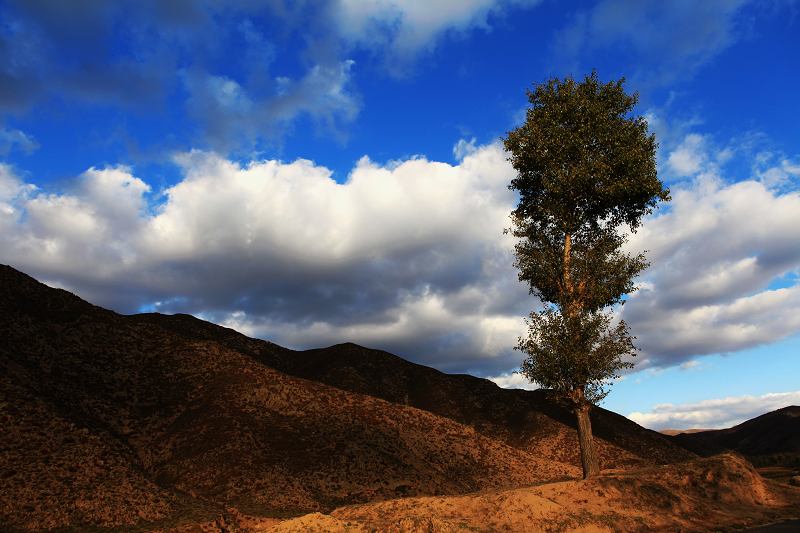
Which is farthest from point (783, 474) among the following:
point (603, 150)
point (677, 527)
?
point (603, 150)

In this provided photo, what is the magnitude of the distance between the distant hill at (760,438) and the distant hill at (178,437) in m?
55.5

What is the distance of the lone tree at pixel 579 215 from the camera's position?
29.8 metres

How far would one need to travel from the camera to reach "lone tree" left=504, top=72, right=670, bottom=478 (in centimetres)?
2980

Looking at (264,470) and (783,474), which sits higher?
(783,474)

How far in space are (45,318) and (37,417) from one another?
1767cm

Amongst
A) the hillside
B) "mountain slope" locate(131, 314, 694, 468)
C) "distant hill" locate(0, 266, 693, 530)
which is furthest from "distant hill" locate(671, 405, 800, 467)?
"distant hill" locate(0, 266, 693, 530)

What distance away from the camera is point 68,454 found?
3459cm

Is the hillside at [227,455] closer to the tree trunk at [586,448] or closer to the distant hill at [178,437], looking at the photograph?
the distant hill at [178,437]

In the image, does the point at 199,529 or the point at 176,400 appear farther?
the point at 176,400

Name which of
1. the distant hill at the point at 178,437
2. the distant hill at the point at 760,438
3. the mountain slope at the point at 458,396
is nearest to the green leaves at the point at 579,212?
the distant hill at the point at 178,437

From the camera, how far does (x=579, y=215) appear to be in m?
32.2

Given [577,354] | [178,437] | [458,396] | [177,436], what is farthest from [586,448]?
[458,396]

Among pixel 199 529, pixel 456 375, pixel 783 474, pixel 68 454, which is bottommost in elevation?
pixel 199 529

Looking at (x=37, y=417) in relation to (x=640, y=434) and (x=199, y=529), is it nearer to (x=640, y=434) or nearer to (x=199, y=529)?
(x=199, y=529)
